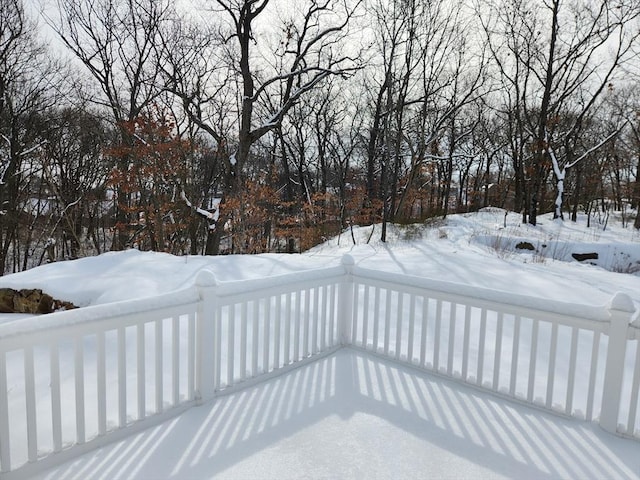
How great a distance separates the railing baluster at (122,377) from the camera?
2221 mm

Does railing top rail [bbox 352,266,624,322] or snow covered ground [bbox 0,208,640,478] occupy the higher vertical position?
railing top rail [bbox 352,266,624,322]

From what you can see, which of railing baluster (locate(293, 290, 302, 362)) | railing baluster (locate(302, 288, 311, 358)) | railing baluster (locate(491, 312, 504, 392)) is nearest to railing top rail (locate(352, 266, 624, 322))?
railing baluster (locate(491, 312, 504, 392))

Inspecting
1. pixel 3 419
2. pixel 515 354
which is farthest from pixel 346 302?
pixel 3 419

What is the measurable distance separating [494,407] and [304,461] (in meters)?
1.41

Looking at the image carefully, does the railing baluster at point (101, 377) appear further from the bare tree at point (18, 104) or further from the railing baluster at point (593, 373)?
the bare tree at point (18, 104)

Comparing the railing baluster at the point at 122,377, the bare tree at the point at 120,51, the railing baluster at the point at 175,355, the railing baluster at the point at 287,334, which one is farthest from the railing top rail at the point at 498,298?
the bare tree at the point at 120,51

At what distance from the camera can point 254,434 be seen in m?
2.43

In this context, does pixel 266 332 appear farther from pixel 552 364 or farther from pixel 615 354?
pixel 615 354

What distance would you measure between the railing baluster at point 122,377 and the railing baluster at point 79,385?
0.19 metres

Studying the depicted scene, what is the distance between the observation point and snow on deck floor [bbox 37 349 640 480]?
2.12m

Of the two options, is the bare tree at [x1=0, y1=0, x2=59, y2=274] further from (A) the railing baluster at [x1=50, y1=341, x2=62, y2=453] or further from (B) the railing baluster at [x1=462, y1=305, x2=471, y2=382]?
(B) the railing baluster at [x1=462, y1=305, x2=471, y2=382]

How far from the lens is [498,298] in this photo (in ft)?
9.36

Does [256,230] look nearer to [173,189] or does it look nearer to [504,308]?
[173,189]

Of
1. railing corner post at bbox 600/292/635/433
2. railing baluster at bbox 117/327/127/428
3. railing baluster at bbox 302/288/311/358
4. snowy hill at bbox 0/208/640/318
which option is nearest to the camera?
railing baluster at bbox 117/327/127/428
